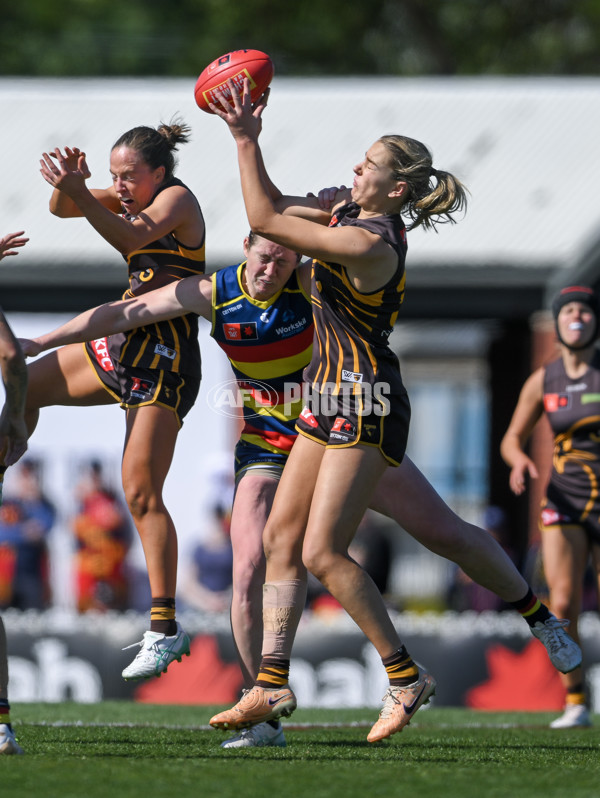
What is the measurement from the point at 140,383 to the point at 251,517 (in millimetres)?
787

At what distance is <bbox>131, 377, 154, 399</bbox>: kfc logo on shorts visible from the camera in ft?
19.1

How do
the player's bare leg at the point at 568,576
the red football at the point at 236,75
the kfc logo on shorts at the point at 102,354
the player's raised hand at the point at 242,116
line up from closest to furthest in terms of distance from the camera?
1. the player's raised hand at the point at 242,116
2. the red football at the point at 236,75
3. the kfc logo on shorts at the point at 102,354
4. the player's bare leg at the point at 568,576

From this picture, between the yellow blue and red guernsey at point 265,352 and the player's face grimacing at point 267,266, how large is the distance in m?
0.06

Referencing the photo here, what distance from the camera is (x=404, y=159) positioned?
5.21 metres

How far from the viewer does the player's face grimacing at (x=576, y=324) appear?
24.9 ft

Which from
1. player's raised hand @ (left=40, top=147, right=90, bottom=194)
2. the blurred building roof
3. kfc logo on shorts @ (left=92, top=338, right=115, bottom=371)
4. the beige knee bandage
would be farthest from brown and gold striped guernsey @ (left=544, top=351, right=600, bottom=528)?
the blurred building roof

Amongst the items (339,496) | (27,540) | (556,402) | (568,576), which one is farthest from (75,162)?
(27,540)

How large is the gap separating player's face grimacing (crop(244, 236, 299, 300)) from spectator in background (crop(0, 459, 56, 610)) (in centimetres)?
760

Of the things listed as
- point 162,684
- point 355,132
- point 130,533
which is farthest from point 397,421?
point 355,132

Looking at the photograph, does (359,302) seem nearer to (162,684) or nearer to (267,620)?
(267,620)

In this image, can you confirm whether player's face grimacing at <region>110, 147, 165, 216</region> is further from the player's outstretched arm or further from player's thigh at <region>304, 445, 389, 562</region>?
player's thigh at <region>304, 445, 389, 562</region>

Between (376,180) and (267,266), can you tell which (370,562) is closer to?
(267,266)

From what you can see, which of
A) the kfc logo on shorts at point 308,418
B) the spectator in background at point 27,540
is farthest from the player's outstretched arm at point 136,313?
the spectator in background at point 27,540

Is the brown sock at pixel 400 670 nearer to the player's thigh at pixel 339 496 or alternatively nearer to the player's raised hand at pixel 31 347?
the player's thigh at pixel 339 496
